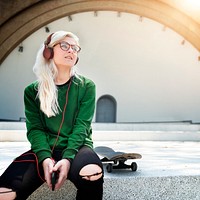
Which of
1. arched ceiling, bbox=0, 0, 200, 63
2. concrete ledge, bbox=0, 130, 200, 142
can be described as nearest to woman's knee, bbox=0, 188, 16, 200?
concrete ledge, bbox=0, 130, 200, 142

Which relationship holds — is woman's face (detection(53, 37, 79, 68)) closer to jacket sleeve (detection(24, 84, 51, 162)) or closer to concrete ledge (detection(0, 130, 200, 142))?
jacket sleeve (detection(24, 84, 51, 162))

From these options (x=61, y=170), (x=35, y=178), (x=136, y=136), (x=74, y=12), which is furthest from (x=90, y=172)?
(x=74, y=12)

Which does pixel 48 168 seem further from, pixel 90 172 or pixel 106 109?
pixel 106 109

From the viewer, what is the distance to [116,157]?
7.68 feet

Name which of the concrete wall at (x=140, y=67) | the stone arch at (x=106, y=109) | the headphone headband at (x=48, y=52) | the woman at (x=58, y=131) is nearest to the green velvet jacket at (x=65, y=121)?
the woman at (x=58, y=131)

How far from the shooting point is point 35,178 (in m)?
1.61

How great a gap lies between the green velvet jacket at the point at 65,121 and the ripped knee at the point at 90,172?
0.65 ft

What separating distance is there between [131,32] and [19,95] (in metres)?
7.35

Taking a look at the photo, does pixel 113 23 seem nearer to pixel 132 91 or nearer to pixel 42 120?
pixel 132 91

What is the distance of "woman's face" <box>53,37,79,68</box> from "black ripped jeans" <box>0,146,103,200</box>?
0.72 meters

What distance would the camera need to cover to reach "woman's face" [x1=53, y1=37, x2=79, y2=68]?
192cm

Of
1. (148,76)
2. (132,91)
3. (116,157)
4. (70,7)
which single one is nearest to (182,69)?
(148,76)

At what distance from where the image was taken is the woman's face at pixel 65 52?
6.30ft

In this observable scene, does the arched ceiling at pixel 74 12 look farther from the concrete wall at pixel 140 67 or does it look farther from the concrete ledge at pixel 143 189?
the concrete ledge at pixel 143 189
